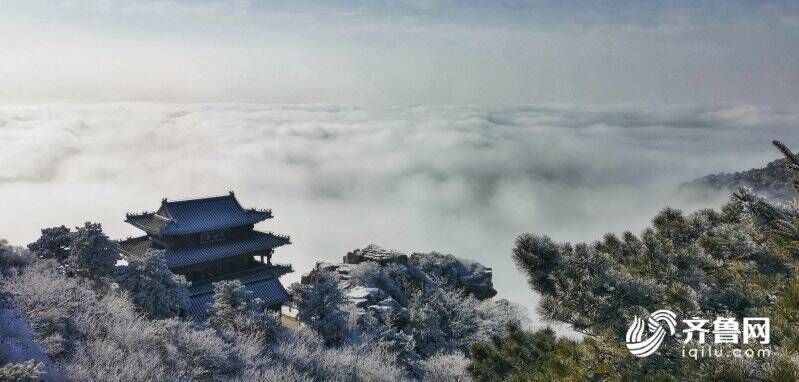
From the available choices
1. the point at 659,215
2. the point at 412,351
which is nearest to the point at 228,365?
the point at 412,351

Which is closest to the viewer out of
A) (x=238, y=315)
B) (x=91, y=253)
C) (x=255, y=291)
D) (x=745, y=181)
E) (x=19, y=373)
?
(x=19, y=373)

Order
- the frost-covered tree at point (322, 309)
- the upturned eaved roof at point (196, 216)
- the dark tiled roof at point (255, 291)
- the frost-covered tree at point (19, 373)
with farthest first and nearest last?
the upturned eaved roof at point (196, 216) < the dark tiled roof at point (255, 291) < the frost-covered tree at point (322, 309) < the frost-covered tree at point (19, 373)

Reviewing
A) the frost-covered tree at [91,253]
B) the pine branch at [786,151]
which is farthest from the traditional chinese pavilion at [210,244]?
the pine branch at [786,151]

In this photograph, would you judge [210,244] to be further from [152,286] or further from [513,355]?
[513,355]

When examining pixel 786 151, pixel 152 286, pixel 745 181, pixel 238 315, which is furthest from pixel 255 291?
pixel 745 181

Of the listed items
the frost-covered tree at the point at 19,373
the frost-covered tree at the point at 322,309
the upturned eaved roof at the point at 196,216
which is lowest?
the frost-covered tree at the point at 322,309

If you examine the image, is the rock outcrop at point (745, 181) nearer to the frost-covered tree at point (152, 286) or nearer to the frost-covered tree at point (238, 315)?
the frost-covered tree at point (238, 315)

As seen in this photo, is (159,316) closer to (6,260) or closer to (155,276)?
(155,276)
